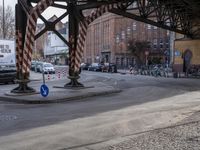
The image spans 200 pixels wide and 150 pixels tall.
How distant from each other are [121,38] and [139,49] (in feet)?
53.2

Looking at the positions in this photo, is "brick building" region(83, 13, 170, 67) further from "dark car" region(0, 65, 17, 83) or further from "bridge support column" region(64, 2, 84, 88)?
"bridge support column" region(64, 2, 84, 88)

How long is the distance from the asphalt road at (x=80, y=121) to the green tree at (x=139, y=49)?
65.5 metres

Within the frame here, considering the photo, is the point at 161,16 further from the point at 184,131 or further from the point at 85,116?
the point at 184,131

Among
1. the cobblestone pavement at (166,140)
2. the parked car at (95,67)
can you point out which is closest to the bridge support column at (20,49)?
the cobblestone pavement at (166,140)

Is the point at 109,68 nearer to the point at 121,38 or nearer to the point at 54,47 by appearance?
the point at 121,38

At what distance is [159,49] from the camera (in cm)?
9244

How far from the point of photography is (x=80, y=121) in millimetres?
13594

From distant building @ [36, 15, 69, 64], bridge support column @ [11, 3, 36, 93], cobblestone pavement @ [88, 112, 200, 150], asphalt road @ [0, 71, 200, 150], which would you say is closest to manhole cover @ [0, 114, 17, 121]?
asphalt road @ [0, 71, 200, 150]

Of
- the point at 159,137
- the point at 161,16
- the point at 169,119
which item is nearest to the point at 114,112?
the point at 169,119

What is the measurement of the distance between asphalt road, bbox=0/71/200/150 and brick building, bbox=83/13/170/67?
7019 centimetres

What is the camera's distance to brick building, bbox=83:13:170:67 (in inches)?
3667

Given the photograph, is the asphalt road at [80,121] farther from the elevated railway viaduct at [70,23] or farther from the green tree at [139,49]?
the green tree at [139,49]

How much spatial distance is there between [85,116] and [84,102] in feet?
16.9

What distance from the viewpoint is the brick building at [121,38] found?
93.1 metres
